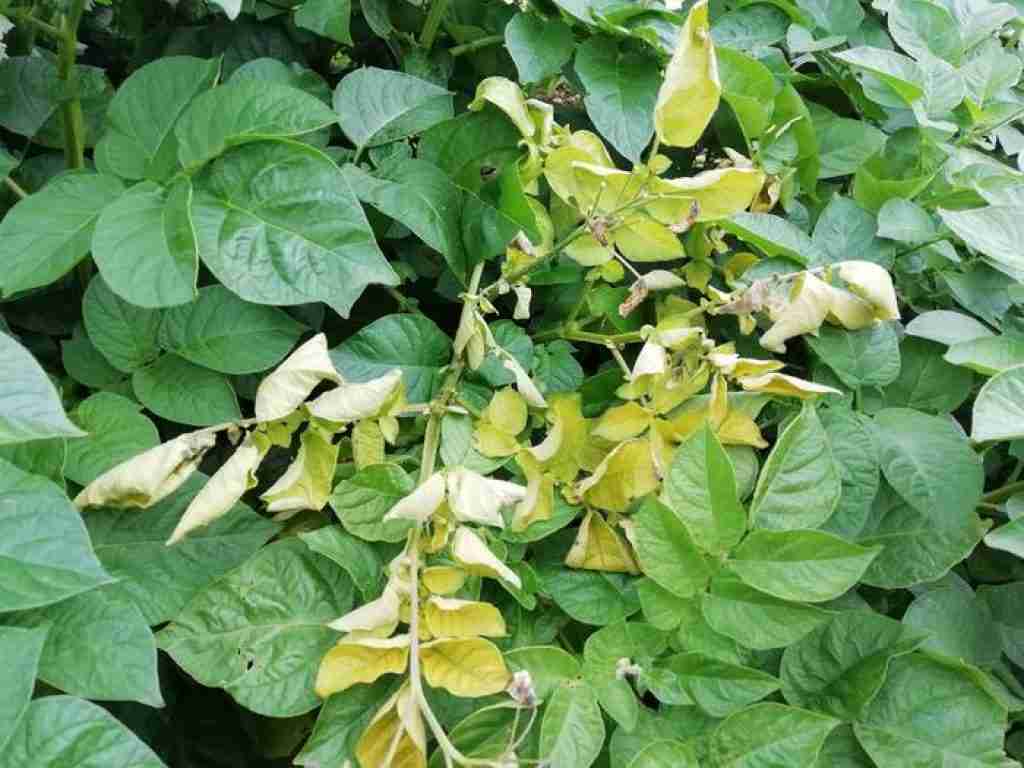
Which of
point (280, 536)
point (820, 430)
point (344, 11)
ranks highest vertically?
point (344, 11)

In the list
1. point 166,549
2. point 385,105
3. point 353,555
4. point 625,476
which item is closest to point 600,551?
point 625,476

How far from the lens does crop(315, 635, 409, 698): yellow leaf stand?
21.1 inches

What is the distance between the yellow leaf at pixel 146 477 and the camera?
0.56 m

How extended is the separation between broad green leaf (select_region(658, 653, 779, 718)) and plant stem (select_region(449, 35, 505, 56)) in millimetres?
538

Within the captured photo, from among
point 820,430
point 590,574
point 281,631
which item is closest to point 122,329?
point 281,631

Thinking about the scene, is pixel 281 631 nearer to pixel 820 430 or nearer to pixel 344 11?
pixel 820 430

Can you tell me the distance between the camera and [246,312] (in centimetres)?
67

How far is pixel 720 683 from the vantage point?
1.90ft

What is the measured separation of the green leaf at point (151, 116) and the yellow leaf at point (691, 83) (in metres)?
0.31

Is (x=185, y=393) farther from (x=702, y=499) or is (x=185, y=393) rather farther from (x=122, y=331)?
(x=702, y=499)

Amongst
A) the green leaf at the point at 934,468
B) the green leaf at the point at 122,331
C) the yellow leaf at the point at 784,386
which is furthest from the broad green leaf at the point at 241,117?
the green leaf at the point at 934,468

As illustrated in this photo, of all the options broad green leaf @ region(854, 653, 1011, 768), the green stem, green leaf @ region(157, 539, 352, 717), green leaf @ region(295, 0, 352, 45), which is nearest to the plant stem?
the green stem

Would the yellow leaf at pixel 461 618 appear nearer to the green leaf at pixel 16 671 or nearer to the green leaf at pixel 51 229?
the green leaf at pixel 16 671

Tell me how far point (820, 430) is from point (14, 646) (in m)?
0.45
